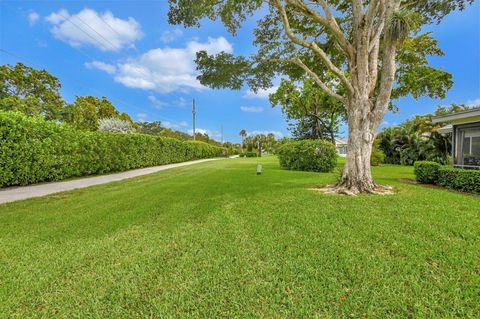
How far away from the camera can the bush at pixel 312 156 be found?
42.4 ft

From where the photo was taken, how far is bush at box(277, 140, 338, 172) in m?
12.9

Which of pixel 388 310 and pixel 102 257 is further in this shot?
pixel 102 257

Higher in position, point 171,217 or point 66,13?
point 66,13

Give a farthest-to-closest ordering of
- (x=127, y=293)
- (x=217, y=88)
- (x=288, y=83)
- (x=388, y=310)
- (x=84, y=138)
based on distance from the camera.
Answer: (x=288, y=83)
(x=84, y=138)
(x=217, y=88)
(x=127, y=293)
(x=388, y=310)

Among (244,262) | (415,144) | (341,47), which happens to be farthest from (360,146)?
(415,144)

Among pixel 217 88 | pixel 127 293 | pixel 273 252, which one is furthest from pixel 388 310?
pixel 217 88

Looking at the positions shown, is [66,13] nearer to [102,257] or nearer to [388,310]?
[102,257]

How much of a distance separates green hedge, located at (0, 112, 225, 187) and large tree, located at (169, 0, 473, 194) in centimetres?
646

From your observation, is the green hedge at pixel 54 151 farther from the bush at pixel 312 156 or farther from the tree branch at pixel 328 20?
the bush at pixel 312 156

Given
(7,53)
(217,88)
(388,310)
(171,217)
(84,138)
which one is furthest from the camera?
(7,53)

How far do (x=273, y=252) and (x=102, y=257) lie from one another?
7.55ft

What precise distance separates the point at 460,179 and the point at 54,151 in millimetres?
14996

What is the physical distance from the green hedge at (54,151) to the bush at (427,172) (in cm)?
1480

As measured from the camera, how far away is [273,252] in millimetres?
3002
